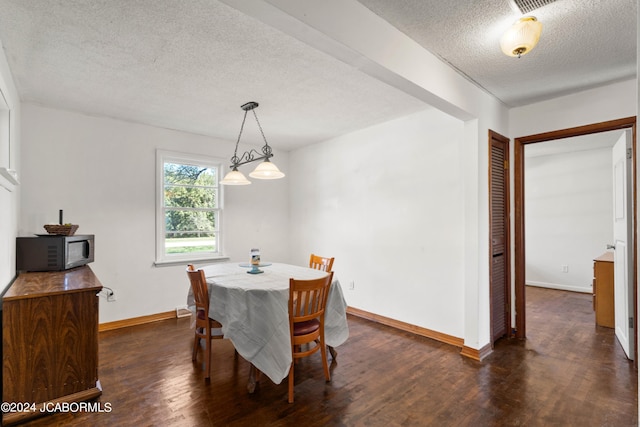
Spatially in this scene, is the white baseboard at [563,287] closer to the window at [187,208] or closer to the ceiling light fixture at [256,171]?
the ceiling light fixture at [256,171]

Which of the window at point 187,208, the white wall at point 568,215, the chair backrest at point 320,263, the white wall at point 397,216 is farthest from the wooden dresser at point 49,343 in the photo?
the white wall at point 568,215

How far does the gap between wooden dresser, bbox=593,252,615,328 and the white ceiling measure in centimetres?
230

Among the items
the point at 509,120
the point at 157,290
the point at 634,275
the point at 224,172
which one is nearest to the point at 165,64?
the point at 224,172

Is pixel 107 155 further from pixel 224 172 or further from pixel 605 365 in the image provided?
pixel 605 365

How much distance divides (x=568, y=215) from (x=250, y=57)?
608 centimetres

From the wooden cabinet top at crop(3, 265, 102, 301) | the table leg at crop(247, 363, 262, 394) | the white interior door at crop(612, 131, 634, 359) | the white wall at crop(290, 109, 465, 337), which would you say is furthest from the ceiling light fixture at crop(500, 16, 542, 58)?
the wooden cabinet top at crop(3, 265, 102, 301)

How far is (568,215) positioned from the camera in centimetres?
567

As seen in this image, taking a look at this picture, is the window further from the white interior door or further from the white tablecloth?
the white interior door

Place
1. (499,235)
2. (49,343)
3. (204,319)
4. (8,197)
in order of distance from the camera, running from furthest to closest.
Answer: (499,235)
(204,319)
(8,197)
(49,343)

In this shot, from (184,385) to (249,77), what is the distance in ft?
8.35

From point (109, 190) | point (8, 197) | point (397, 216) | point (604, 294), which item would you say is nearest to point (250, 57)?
point (8, 197)

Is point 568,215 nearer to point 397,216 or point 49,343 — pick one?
point 397,216

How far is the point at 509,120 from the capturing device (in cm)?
344

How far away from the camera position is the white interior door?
285cm
